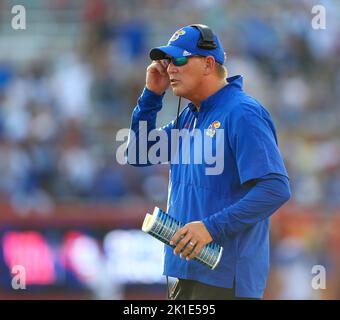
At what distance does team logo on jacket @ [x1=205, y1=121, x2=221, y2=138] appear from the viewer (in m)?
4.54

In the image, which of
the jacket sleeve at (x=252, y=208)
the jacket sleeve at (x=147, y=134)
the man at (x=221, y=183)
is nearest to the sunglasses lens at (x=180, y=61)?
the man at (x=221, y=183)

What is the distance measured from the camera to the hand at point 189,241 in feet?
13.9

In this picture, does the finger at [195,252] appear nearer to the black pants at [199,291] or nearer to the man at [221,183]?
the man at [221,183]

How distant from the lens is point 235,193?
4.51 metres

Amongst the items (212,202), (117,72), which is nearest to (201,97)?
(212,202)

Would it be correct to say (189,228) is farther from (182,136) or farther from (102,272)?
(102,272)

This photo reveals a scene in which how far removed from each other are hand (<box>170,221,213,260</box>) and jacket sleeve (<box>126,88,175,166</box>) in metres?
0.80

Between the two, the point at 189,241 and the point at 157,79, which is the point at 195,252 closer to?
the point at 189,241

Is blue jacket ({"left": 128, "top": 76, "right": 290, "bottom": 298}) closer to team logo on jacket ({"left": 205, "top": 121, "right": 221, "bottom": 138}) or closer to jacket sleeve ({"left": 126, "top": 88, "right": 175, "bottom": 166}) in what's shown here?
team logo on jacket ({"left": 205, "top": 121, "right": 221, "bottom": 138})

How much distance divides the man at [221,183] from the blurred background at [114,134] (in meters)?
5.33

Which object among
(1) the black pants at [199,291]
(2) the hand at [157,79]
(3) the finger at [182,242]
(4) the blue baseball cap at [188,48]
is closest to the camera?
(3) the finger at [182,242]

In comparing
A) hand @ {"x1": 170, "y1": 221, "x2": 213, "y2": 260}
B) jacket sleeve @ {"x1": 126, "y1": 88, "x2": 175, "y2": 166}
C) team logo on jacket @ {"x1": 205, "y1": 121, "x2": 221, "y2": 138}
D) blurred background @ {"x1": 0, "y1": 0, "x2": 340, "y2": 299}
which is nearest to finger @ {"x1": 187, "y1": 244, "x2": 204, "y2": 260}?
hand @ {"x1": 170, "y1": 221, "x2": 213, "y2": 260}

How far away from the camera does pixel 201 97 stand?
4707mm
